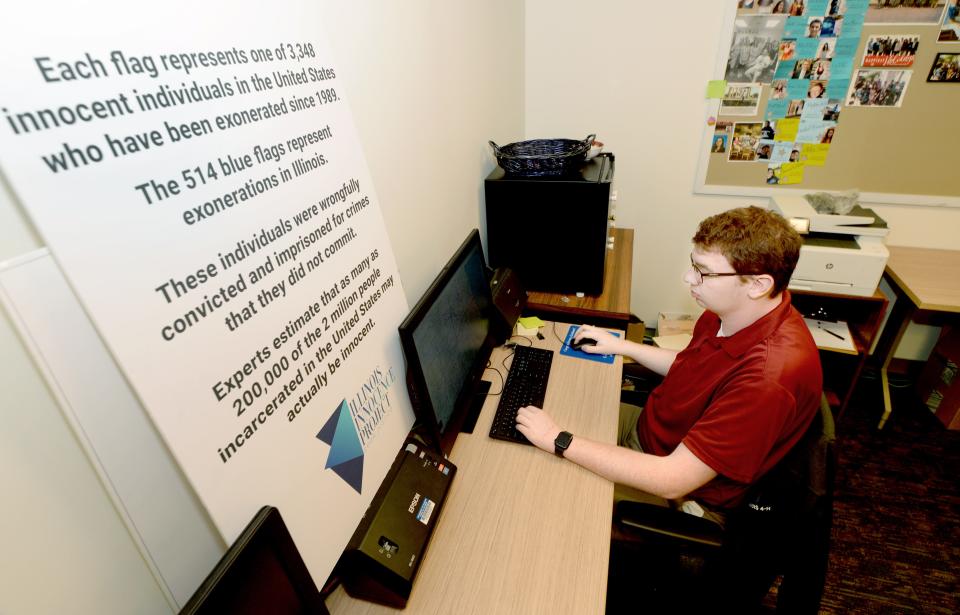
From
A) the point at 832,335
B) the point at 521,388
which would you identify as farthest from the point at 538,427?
the point at 832,335

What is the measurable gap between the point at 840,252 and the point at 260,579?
7.84 ft

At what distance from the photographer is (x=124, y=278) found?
56cm

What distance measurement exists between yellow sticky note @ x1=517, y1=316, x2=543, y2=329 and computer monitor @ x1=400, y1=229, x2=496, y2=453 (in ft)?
0.83

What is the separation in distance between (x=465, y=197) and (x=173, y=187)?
1.26 meters

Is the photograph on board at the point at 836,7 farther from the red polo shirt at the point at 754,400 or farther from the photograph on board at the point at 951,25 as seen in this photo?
the red polo shirt at the point at 754,400

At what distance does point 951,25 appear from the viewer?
1978 mm

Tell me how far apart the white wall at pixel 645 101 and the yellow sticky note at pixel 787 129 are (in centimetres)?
33

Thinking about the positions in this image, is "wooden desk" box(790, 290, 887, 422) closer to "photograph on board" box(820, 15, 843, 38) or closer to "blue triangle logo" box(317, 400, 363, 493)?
"photograph on board" box(820, 15, 843, 38)

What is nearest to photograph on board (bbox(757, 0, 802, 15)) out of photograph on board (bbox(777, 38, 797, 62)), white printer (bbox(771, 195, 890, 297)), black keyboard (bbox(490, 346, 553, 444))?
photograph on board (bbox(777, 38, 797, 62))

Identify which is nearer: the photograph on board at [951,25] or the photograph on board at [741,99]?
the photograph on board at [951,25]

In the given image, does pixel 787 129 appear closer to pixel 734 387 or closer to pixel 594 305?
pixel 594 305

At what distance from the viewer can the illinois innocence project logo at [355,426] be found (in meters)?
0.91

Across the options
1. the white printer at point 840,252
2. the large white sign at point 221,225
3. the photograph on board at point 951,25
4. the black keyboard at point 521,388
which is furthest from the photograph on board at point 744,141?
the large white sign at point 221,225

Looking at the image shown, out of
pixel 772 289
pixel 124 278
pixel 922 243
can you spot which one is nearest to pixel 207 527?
pixel 124 278
